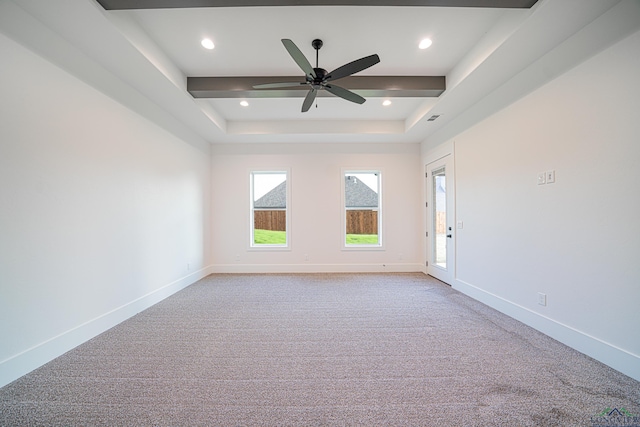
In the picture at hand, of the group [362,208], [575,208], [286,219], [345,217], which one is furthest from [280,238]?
[575,208]

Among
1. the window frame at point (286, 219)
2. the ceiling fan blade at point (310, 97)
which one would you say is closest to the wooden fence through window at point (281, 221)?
the window frame at point (286, 219)

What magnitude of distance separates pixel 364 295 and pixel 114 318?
10.1ft

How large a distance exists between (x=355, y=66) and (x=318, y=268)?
394 cm

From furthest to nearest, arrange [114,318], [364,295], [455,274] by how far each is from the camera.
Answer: [455,274] < [364,295] < [114,318]

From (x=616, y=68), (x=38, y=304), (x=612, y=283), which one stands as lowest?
(x=38, y=304)

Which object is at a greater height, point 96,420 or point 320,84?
point 320,84

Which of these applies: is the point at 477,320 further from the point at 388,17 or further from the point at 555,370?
the point at 388,17

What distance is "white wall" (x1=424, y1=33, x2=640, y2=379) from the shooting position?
6.06 ft

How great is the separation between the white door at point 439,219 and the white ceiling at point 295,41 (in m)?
1.16

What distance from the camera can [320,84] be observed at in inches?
99.1

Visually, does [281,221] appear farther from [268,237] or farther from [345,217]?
[345,217]

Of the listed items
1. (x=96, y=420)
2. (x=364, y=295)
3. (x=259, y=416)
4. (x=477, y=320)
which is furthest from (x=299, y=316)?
(x=477, y=320)

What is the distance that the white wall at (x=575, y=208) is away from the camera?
185 centimetres

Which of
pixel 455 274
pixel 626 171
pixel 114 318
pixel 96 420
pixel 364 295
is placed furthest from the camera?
pixel 455 274
